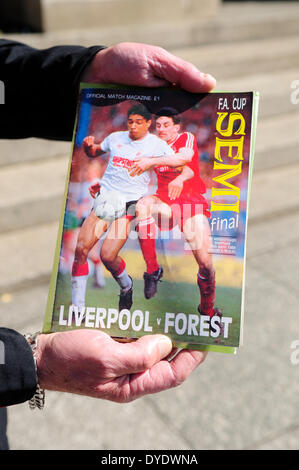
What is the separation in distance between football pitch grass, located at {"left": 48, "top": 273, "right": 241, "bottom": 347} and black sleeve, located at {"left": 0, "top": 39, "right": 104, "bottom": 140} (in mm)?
573

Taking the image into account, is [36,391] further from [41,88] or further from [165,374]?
[41,88]

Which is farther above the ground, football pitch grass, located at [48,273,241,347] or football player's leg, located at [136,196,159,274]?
football player's leg, located at [136,196,159,274]

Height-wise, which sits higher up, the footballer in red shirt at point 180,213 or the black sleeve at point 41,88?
the black sleeve at point 41,88

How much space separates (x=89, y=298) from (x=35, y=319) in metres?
1.81

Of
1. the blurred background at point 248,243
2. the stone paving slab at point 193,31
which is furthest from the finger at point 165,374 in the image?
the stone paving slab at point 193,31

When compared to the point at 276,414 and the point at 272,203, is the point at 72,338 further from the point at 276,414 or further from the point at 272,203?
the point at 272,203

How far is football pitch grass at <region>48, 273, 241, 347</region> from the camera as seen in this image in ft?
4.58

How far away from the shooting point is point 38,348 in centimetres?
147

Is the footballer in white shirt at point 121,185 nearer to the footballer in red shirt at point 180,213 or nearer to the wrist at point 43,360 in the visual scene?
the footballer in red shirt at point 180,213

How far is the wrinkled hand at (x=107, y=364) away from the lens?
1.34m

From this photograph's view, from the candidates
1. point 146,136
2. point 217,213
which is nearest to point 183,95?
point 146,136

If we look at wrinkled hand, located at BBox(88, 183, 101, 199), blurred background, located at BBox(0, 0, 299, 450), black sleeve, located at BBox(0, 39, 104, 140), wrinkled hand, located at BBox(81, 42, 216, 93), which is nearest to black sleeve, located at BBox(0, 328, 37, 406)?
wrinkled hand, located at BBox(88, 183, 101, 199)

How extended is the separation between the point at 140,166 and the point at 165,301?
14.8 inches

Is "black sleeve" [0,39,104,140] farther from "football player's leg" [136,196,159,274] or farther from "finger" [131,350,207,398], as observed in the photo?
"finger" [131,350,207,398]
